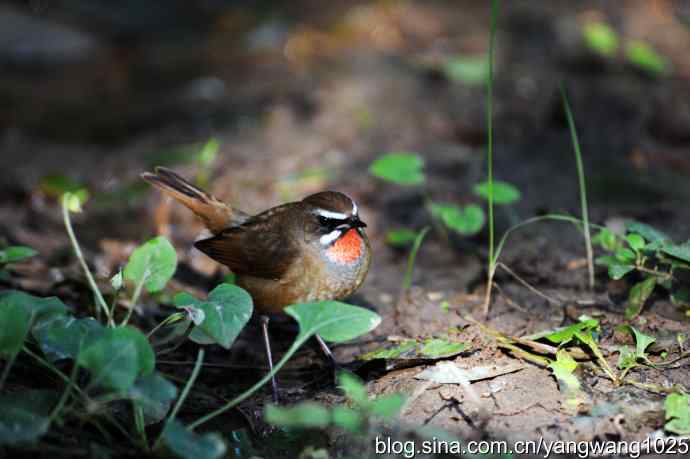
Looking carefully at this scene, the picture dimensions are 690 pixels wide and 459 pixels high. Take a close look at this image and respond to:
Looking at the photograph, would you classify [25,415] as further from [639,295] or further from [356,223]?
[639,295]

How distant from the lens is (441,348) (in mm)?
4148

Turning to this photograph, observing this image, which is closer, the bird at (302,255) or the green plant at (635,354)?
the green plant at (635,354)

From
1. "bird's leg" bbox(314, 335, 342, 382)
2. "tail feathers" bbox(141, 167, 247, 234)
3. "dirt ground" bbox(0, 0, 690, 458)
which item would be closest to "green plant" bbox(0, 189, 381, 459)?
"dirt ground" bbox(0, 0, 690, 458)

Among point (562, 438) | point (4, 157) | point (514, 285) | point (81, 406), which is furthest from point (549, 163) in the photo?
point (4, 157)

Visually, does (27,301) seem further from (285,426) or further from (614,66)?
(614,66)

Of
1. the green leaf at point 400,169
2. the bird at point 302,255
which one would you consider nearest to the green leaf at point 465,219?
the green leaf at point 400,169

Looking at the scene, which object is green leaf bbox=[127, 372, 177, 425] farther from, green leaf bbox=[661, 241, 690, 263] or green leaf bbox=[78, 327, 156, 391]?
green leaf bbox=[661, 241, 690, 263]

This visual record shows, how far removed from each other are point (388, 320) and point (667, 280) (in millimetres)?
1734

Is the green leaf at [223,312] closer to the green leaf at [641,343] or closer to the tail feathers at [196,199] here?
the tail feathers at [196,199]

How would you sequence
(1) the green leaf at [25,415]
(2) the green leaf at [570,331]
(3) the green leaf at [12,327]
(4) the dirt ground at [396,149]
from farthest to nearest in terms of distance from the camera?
(4) the dirt ground at [396,149] → (2) the green leaf at [570,331] → (3) the green leaf at [12,327] → (1) the green leaf at [25,415]

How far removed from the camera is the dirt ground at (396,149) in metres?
4.18

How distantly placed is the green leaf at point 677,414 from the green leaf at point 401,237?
8.86ft

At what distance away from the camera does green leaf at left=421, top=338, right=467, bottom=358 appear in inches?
162

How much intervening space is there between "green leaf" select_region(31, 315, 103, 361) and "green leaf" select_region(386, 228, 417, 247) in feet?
9.39
